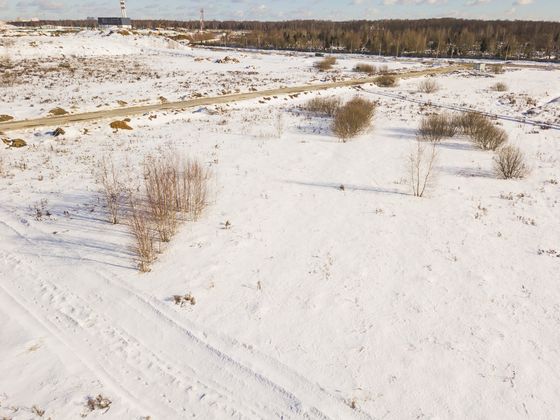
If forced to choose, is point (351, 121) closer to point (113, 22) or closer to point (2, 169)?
point (2, 169)

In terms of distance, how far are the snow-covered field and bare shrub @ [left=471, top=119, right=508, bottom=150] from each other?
5.46 feet

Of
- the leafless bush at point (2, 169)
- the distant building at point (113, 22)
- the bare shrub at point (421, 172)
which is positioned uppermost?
the distant building at point (113, 22)

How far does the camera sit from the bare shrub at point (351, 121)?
54.0 feet

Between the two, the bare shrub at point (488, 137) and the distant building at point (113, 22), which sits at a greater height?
the distant building at point (113, 22)

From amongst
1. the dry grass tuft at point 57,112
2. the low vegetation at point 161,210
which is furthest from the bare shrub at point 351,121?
the dry grass tuft at point 57,112

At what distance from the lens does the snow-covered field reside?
4332mm

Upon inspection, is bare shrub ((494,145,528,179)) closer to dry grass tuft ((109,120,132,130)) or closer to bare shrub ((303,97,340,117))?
bare shrub ((303,97,340,117))

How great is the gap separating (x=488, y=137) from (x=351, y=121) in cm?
543

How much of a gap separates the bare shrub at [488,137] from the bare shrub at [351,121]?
466 cm

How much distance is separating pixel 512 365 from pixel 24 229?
9.02 metres

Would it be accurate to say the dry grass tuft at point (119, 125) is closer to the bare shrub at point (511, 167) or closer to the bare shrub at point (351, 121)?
the bare shrub at point (351, 121)

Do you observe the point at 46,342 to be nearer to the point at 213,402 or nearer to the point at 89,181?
the point at 213,402

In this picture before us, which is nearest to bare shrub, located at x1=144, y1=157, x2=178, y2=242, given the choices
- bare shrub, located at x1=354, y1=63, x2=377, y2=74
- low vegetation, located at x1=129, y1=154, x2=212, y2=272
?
low vegetation, located at x1=129, y1=154, x2=212, y2=272

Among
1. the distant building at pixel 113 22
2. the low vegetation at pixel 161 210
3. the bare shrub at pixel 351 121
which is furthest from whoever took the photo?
the distant building at pixel 113 22
